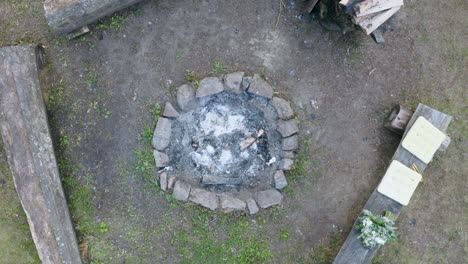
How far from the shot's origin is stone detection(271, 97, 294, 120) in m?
4.71

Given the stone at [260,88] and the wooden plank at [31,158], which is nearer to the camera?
the wooden plank at [31,158]

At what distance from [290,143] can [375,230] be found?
1573 millimetres

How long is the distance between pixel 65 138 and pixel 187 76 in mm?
1965

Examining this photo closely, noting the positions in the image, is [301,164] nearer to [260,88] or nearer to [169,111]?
[260,88]

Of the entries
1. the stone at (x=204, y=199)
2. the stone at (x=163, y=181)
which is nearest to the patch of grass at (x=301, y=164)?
the stone at (x=204, y=199)

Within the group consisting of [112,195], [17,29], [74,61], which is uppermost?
[17,29]

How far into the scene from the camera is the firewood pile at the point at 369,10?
409cm

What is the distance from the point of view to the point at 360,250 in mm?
4508

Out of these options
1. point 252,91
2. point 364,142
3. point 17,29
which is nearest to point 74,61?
point 17,29

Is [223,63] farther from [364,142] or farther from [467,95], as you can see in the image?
[467,95]

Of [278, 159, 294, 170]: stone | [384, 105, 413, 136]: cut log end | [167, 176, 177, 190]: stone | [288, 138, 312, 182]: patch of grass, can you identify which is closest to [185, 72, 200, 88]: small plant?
[167, 176, 177, 190]: stone

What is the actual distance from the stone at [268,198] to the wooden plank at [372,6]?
2590mm

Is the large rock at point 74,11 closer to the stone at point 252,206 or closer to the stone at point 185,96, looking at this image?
the stone at point 185,96

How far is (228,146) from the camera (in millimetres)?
4871
